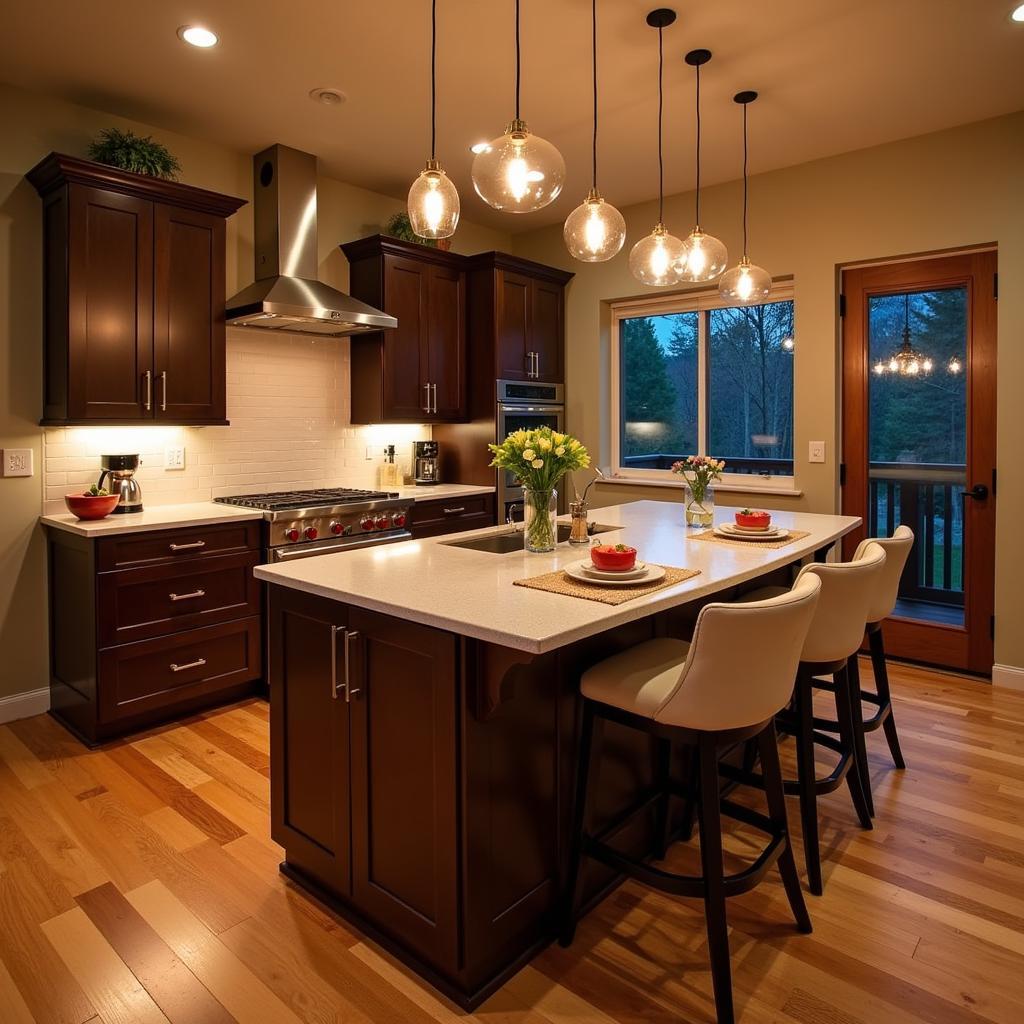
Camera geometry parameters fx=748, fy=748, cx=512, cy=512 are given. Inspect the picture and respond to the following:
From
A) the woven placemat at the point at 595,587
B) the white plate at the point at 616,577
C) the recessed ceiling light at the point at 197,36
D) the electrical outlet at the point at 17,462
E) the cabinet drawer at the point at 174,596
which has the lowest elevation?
the cabinet drawer at the point at 174,596

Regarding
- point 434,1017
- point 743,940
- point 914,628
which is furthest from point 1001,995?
point 914,628

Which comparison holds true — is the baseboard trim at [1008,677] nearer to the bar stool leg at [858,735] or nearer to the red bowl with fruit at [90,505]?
the bar stool leg at [858,735]

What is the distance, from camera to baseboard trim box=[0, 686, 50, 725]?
11.4 feet

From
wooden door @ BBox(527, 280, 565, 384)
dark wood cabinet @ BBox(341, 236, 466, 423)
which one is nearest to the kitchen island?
dark wood cabinet @ BBox(341, 236, 466, 423)

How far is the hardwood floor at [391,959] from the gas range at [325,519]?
1.19m

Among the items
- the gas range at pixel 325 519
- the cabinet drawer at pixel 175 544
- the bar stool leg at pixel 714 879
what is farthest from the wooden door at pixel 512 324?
the bar stool leg at pixel 714 879

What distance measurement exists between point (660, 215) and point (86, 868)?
4521 mm

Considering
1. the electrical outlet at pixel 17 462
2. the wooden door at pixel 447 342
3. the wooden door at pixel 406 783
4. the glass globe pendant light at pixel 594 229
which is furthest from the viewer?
the wooden door at pixel 447 342

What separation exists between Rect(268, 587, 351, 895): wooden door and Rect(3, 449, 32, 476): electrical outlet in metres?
2.02

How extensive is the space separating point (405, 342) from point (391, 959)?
11.7 ft

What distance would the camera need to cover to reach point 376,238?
177 inches

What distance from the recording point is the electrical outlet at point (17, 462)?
339 cm

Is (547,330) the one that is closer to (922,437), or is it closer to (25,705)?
(922,437)

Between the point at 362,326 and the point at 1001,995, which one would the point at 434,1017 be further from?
the point at 362,326
